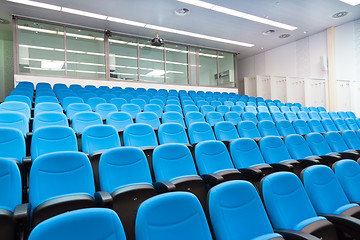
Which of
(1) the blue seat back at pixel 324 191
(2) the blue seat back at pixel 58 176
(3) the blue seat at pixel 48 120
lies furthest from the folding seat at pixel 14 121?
(1) the blue seat back at pixel 324 191

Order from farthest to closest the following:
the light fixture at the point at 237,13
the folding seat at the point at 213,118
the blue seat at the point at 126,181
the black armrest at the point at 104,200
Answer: the light fixture at the point at 237,13 < the folding seat at the point at 213,118 < the blue seat at the point at 126,181 < the black armrest at the point at 104,200

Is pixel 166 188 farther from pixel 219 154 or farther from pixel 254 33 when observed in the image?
pixel 254 33

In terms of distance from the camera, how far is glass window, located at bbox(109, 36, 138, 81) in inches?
274

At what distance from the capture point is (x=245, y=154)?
6.79 feet

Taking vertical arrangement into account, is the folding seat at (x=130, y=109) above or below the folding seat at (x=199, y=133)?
above

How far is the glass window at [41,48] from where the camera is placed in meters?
5.75

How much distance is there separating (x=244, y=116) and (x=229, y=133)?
1.14 m

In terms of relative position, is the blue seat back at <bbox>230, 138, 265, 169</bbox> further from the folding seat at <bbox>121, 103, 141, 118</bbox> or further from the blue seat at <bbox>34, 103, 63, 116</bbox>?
A: the blue seat at <bbox>34, 103, 63, 116</bbox>

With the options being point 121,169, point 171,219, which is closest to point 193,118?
point 121,169

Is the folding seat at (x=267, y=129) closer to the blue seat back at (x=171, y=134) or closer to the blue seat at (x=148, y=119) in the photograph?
the blue seat back at (x=171, y=134)

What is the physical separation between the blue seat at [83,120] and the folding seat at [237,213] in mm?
1966

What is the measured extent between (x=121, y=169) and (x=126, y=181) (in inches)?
→ 3.4

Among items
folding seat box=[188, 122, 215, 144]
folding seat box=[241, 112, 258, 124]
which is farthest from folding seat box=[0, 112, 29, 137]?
Answer: folding seat box=[241, 112, 258, 124]

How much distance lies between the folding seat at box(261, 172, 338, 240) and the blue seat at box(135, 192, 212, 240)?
462 millimetres
